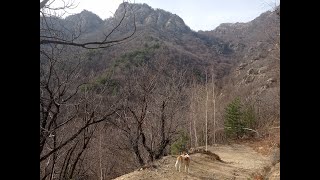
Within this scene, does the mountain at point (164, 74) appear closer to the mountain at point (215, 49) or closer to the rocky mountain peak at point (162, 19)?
the rocky mountain peak at point (162, 19)

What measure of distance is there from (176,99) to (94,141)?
17.9 ft

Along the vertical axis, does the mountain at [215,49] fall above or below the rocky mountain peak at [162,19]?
below

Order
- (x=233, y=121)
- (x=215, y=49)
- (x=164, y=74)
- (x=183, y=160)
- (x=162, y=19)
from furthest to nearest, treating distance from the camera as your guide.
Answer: (x=162, y=19) → (x=215, y=49) → (x=233, y=121) → (x=164, y=74) → (x=183, y=160)

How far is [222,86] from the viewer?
115 ft

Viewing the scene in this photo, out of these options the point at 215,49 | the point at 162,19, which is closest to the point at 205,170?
the point at 215,49

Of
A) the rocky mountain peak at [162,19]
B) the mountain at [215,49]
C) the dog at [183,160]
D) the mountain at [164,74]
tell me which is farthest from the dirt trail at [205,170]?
the rocky mountain peak at [162,19]

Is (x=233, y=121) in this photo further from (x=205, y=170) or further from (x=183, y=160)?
(x=183, y=160)

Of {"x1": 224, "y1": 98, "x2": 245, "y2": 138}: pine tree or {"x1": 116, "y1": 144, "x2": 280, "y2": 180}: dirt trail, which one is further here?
{"x1": 224, "y1": 98, "x2": 245, "y2": 138}: pine tree

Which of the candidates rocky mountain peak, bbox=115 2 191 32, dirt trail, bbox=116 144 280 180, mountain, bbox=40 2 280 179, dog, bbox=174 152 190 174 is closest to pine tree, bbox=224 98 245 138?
mountain, bbox=40 2 280 179

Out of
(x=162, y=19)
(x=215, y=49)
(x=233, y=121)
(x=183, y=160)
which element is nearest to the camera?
(x=183, y=160)

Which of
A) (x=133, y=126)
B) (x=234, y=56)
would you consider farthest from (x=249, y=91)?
(x=133, y=126)

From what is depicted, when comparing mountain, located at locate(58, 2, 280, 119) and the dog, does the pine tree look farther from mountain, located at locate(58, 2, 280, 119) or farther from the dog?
the dog
